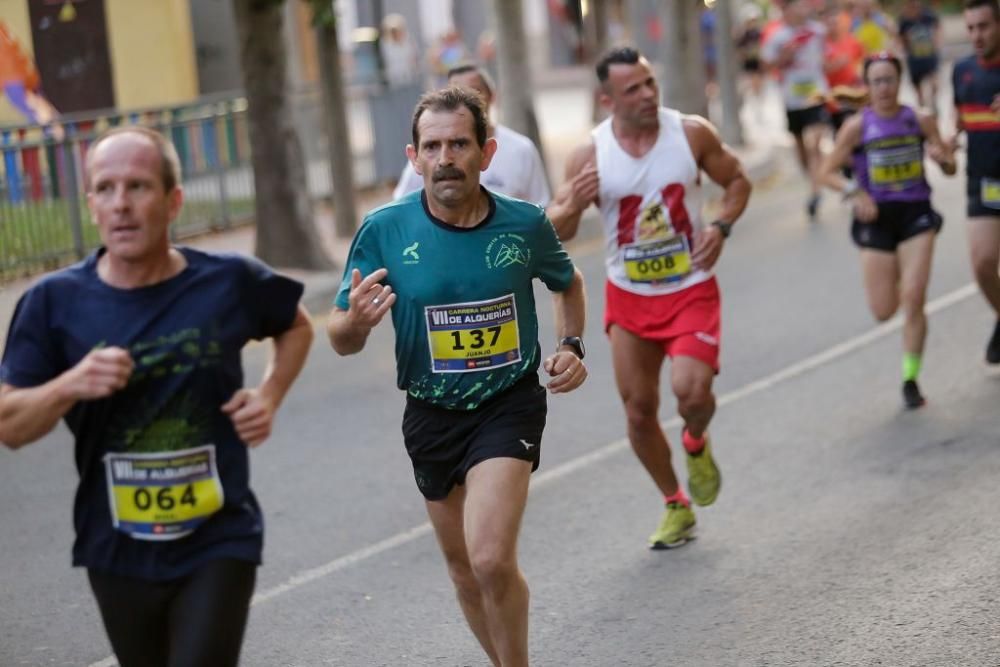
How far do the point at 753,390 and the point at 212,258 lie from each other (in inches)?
251

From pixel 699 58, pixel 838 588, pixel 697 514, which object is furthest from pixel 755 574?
pixel 699 58

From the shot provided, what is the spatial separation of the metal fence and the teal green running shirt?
1095 cm

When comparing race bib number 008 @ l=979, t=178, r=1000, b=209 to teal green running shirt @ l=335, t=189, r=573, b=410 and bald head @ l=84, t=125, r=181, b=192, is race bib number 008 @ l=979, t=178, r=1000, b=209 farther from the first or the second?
bald head @ l=84, t=125, r=181, b=192

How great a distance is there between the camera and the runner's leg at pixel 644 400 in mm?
7367

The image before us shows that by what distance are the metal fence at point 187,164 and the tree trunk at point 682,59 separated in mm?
3688

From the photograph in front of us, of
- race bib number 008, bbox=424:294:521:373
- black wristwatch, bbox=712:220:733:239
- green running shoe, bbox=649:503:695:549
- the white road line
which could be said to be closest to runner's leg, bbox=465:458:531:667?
race bib number 008, bbox=424:294:521:373

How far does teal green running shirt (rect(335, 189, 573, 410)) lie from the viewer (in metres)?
5.34

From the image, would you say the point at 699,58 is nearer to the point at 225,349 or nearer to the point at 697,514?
the point at 697,514

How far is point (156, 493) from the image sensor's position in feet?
13.9

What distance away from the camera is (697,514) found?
7914 mm

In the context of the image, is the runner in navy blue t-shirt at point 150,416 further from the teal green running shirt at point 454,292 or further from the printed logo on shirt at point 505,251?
the printed logo on shirt at point 505,251

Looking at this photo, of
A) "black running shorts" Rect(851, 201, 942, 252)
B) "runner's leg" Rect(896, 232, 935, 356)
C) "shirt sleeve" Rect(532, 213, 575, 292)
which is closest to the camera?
"shirt sleeve" Rect(532, 213, 575, 292)

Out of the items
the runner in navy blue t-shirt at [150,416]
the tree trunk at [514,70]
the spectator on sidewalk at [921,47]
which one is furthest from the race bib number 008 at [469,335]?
the spectator on sidewalk at [921,47]

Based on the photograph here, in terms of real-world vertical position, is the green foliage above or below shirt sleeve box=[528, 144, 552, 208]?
above
